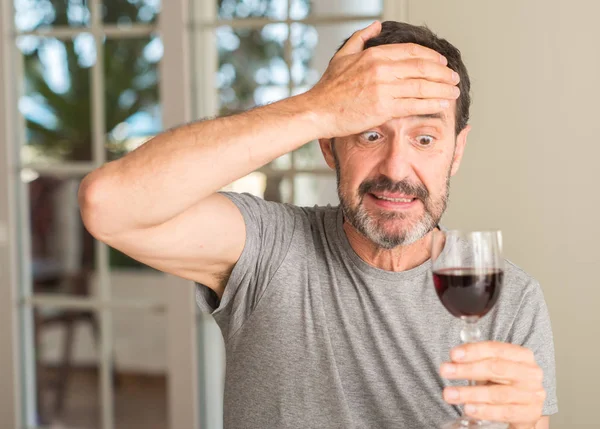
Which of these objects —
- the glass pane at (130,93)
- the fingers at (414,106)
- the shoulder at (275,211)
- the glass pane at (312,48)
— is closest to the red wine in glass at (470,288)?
the fingers at (414,106)

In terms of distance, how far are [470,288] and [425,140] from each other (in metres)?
0.53

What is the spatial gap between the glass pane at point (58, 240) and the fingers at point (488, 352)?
2558 mm

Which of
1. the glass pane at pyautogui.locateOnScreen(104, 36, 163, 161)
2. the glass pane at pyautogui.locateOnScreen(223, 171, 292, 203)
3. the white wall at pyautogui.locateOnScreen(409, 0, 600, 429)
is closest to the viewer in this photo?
the white wall at pyautogui.locateOnScreen(409, 0, 600, 429)

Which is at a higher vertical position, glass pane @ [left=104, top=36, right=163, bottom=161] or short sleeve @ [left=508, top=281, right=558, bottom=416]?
glass pane @ [left=104, top=36, right=163, bottom=161]

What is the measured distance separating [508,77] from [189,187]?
1411mm

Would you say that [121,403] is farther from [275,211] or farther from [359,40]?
[359,40]

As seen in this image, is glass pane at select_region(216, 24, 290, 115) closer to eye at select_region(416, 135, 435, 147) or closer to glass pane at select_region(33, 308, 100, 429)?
glass pane at select_region(33, 308, 100, 429)

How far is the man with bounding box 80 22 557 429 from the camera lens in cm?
145

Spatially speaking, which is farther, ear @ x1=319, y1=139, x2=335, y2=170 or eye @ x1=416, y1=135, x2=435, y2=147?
ear @ x1=319, y1=139, x2=335, y2=170

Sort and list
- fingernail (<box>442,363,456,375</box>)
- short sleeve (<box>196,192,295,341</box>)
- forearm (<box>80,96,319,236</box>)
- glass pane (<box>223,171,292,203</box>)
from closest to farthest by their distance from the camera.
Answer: fingernail (<box>442,363,456,375</box>), forearm (<box>80,96,319,236</box>), short sleeve (<box>196,192,295,341</box>), glass pane (<box>223,171,292,203</box>)

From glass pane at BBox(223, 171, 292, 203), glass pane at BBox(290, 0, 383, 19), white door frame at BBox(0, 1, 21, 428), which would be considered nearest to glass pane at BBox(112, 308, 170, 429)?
white door frame at BBox(0, 1, 21, 428)

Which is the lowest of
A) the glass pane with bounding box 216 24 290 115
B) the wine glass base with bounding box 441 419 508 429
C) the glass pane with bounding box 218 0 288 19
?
the wine glass base with bounding box 441 419 508 429

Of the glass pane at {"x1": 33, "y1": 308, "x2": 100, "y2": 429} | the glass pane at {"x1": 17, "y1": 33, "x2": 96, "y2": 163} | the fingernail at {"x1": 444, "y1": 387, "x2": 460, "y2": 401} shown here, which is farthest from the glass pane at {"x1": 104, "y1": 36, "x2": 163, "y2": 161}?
the fingernail at {"x1": 444, "y1": 387, "x2": 460, "y2": 401}

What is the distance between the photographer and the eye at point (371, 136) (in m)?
1.66
